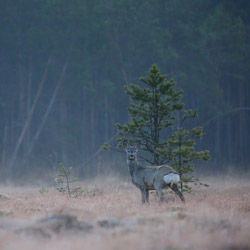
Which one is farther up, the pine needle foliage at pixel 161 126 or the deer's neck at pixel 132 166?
the pine needle foliage at pixel 161 126

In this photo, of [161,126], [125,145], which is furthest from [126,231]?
[161,126]

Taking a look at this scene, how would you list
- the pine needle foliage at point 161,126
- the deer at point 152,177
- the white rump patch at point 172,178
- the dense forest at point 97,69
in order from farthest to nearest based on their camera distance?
1. the dense forest at point 97,69
2. the pine needle foliage at point 161,126
3. the deer at point 152,177
4. the white rump patch at point 172,178

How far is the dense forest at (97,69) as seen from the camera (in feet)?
125

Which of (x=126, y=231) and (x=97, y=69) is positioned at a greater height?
(x=97, y=69)

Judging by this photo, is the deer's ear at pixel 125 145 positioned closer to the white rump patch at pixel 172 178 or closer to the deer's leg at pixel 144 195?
the deer's leg at pixel 144 195

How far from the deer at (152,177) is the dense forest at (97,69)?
76.2ft

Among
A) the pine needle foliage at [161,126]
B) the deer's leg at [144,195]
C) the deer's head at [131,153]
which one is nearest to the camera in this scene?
the deer's leg at [144,195]

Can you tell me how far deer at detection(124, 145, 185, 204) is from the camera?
12609mm

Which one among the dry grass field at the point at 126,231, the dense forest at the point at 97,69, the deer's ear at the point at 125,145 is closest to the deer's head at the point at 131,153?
the deer's ear at the point at 125,145

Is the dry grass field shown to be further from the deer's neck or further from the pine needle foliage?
the pine needle foliage

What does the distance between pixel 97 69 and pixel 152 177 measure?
28081 millimetres

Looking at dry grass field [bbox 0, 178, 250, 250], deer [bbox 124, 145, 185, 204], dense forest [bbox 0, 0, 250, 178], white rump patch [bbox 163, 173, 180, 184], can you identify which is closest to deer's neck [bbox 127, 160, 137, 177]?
deer [bbox 124, 145, 185, 204]

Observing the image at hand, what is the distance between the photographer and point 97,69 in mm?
40625

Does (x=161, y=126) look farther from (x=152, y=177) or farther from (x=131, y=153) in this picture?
(x=152, y=177)
